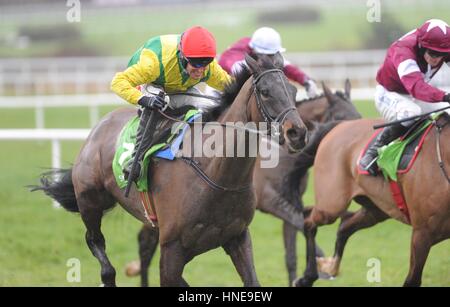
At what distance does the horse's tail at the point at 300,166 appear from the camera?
6.79m

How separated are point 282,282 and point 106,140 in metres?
2.02

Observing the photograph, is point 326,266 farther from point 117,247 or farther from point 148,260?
point 117,247

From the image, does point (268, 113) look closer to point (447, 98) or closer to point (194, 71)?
point (194, 71)

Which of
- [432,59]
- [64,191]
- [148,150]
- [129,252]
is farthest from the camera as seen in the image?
[129,252]

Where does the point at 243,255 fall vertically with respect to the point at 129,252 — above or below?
above

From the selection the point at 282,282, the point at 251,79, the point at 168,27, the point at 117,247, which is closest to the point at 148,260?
the point at 282,282

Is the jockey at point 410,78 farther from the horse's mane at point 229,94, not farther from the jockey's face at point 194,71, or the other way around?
the jockey's face at point 194,71

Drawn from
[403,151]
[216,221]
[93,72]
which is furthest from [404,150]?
[93,72]

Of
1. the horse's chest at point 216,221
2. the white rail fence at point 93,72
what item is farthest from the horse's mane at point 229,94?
the white rail fence at point 93,72

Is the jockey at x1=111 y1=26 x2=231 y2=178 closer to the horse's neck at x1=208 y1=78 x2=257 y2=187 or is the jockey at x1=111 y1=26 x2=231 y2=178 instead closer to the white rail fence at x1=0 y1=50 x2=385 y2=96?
the horse's neck at x1=208 y1=78 x2=257 y2=187

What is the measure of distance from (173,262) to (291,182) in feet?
8.09

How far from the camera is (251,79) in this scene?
4527 millimetres

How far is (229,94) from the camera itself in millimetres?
4793

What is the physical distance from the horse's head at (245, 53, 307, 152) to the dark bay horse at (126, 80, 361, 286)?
8.29 feet
